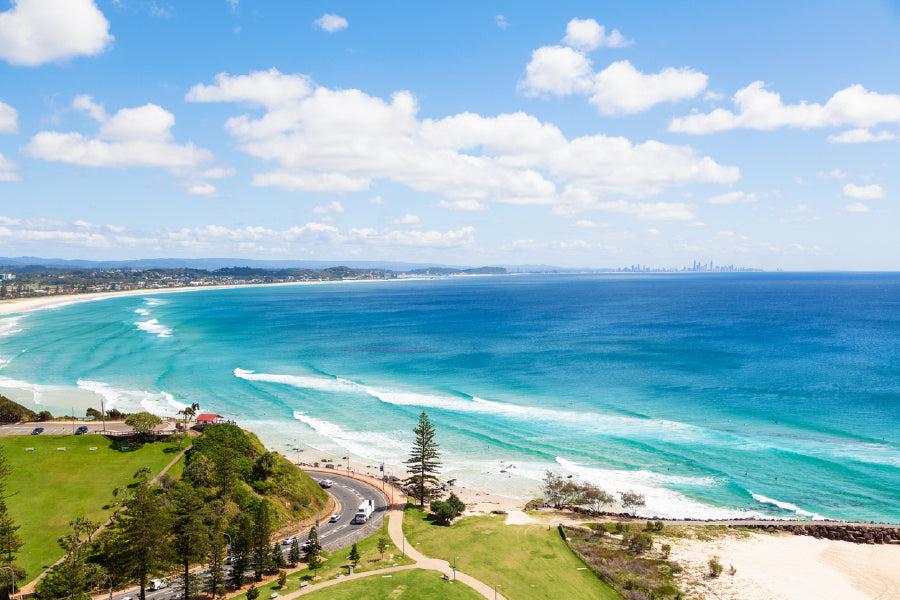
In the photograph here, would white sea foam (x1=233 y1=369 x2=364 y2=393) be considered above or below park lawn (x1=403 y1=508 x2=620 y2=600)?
above

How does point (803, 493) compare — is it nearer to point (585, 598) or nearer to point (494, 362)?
point (585, 598)

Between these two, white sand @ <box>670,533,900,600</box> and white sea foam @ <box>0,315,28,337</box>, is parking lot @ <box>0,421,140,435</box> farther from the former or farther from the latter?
white sea foam @ <box>0,315,28,337</box>

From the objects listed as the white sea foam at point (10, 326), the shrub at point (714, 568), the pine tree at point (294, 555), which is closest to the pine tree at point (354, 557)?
the pine tree at point (294, 555)

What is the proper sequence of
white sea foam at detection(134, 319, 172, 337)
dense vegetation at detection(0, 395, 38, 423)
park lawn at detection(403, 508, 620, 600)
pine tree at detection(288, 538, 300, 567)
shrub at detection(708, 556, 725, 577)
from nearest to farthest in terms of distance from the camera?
park lawn at detection(403, 508, 620, 600) < shrub at detection(708, 556, 725, 577) < pine tree at detection(288, 538, 300, 567) < dense vegetation at detection(0, 395, 38, 423) < white sea foam at detection(134, 319, 172, 337)

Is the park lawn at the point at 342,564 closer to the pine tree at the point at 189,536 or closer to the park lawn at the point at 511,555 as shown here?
the park lawn at the point at 511,555

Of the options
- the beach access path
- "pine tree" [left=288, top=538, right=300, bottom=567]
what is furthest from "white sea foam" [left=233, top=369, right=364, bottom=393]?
"pine tree" [left=288, top=538, right=300, bottom=567]

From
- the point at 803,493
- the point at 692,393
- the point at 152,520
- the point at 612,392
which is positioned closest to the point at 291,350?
the point at 612,392
